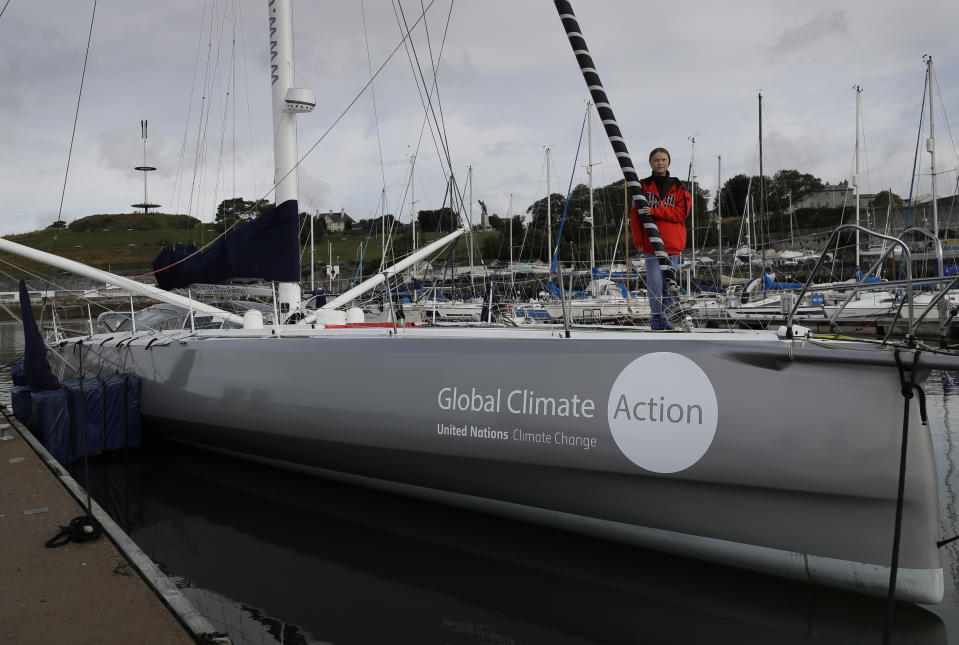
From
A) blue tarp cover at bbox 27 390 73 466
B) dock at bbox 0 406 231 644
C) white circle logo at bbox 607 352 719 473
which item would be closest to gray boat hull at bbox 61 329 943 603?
white circle logo at bbox 607 352 719 473

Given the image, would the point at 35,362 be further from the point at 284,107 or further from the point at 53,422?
the point at 284,107

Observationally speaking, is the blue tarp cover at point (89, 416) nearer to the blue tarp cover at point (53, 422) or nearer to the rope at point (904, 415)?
the blue tarp cover at point (53, 422)

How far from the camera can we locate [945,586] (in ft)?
11.3

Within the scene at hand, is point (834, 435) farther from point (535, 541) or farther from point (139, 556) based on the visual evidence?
point (139, 556)

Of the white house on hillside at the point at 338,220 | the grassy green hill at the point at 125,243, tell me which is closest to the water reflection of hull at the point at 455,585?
the grassy green hill at the point at 125,243

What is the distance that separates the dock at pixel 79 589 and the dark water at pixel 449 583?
502 mm

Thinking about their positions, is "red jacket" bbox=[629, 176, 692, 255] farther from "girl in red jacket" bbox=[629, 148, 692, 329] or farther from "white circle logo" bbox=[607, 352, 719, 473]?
"white circle logo" bbox=[607, 352, 719, 473]

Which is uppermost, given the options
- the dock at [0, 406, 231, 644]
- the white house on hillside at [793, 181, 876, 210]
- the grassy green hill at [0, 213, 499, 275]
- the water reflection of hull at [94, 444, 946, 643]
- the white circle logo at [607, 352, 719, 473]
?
the white house on hillside at [793, 181, 876, 210]

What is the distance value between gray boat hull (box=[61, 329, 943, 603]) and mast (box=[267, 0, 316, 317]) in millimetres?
2116

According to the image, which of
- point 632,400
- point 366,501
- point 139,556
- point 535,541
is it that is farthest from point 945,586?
point 139,556

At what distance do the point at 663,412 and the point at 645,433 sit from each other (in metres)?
0.14

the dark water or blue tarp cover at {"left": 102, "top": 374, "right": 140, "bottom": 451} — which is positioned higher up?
blue tarp cover at {"left": 102, "top": 374, "right": 140, "bottom": 451}

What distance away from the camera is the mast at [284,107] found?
22.5 ft

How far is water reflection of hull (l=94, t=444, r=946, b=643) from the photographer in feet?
10.3
